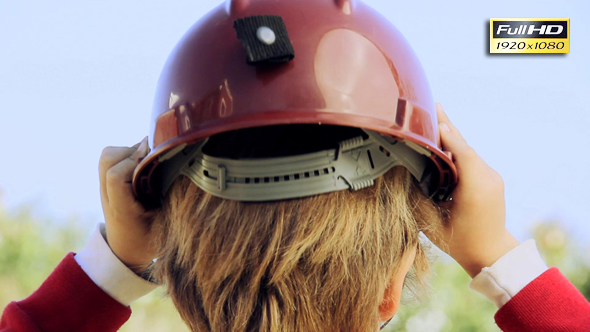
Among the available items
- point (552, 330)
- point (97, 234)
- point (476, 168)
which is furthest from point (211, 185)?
point (552, 330)

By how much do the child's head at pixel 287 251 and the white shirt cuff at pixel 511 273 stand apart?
51 centimetres

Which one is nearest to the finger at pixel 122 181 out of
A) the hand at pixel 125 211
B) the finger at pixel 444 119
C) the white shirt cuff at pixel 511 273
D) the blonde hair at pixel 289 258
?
the hand at pixel 125 211

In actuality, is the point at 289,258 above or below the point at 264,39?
below

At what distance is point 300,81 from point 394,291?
2.05 ft

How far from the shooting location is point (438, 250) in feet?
5.85

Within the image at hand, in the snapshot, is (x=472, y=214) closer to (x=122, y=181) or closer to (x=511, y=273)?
(x=511, y=273)

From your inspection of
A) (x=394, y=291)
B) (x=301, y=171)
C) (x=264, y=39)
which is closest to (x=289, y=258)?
(x=301, y=171)

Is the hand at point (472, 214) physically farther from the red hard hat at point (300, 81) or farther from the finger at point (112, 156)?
the finger at point (112, 156)

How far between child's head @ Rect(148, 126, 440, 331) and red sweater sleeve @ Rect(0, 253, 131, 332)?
27.2 inches

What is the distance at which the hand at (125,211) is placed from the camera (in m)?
1.77

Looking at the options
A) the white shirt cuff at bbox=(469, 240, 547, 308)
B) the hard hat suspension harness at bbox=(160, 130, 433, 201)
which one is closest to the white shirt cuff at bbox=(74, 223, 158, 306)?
the hard hat suspension harness at bbox=(160, 130, 433, 201)

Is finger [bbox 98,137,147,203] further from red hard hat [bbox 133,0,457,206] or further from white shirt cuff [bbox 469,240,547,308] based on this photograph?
white shirt cuff [bbox 469,240,547,308]

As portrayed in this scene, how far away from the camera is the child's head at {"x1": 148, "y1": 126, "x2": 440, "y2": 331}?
4.41 feet

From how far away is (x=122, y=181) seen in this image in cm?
176
